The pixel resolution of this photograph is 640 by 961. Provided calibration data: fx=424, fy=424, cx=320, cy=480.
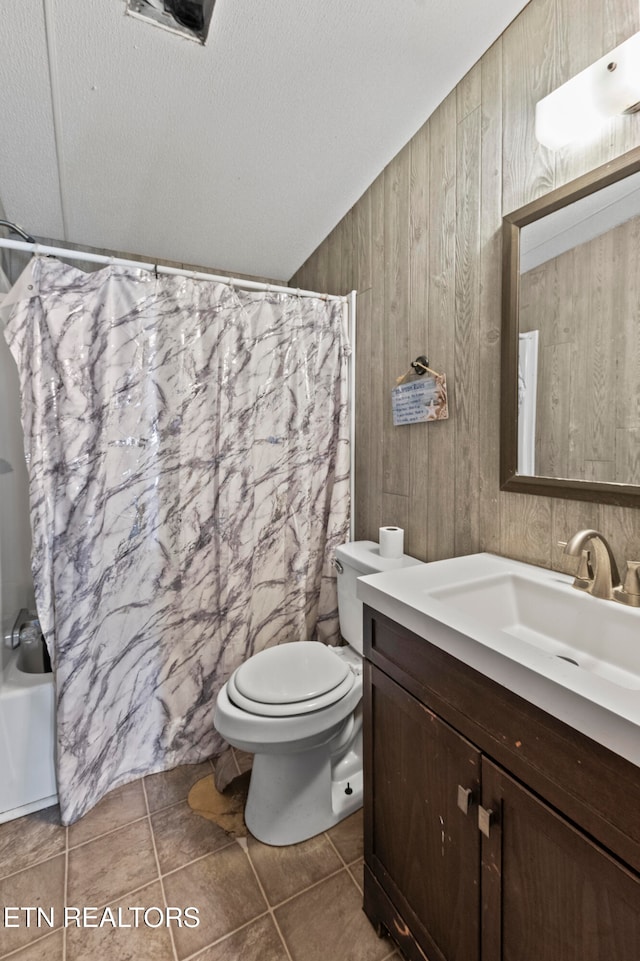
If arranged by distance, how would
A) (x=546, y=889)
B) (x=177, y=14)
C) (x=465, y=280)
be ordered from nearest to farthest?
(x=546, y=889)
(x=177, y=14)
(x=465, y=280)

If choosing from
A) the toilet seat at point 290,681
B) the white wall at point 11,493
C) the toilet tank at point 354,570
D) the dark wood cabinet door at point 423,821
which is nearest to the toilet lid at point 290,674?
the toilet seat at point 290,681

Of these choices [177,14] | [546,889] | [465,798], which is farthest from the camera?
[177,14]

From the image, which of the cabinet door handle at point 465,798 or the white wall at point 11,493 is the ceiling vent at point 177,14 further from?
the cabinet door handle at point 465,798

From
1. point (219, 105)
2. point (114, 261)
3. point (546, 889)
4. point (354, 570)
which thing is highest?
point (219, 105)

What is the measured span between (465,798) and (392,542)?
87cm

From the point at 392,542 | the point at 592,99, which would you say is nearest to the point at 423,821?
the point at 392,542

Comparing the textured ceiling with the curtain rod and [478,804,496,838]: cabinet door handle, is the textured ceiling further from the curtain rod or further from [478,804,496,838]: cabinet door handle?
[478,804,496,838]: cabinet door handle

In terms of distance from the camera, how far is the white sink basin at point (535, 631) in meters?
0.55

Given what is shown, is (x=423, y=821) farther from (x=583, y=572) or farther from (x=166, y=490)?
(x=166, y=490)

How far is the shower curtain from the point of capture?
4.71ft

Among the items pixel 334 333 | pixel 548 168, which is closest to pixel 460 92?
pixel 548 168

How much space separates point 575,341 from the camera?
1053 mm

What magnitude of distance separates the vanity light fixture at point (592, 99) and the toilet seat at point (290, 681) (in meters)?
1.58

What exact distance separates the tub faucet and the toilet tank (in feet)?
2.18
